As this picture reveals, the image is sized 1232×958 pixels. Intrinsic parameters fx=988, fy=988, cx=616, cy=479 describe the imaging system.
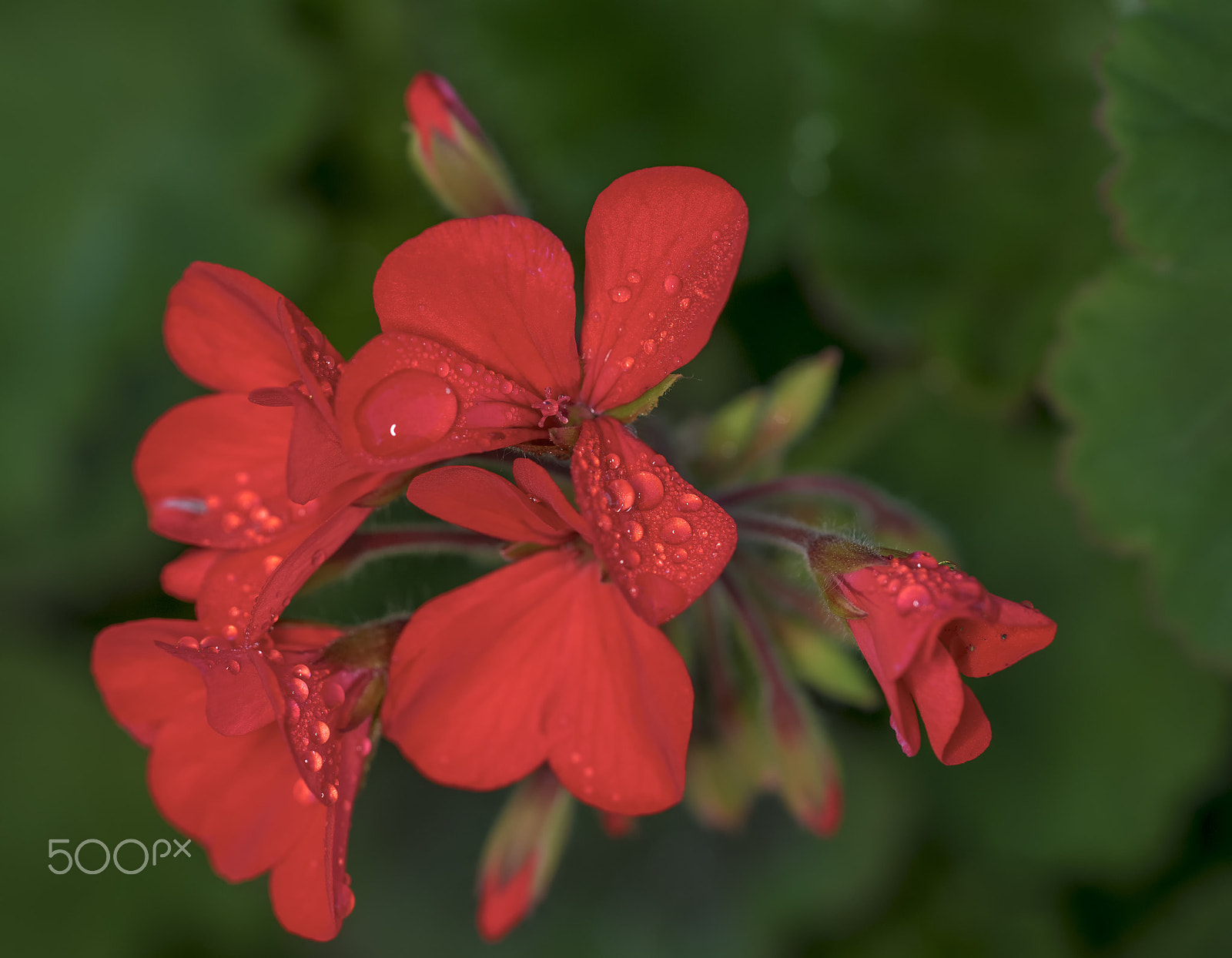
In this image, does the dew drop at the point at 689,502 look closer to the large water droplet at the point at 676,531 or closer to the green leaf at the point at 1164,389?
the large water droplet at the point at 676,531

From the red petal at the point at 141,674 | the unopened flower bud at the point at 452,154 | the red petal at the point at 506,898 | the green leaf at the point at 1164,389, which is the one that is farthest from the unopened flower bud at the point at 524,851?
the green leaf at the point at 1164,389

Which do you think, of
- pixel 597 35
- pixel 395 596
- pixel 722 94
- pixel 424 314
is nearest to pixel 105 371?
pixel 395 596

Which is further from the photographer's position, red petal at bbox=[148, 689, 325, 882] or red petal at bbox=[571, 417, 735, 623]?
red petal at bbox=[148, 689, 325, 882]

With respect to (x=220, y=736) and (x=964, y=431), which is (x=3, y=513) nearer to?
(x=220, y=736)

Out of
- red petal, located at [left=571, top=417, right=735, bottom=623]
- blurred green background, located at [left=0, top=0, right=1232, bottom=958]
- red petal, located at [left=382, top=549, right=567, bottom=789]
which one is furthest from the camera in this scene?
blurred green background, located at [left=0, top=0, right=1232, bottom=958]

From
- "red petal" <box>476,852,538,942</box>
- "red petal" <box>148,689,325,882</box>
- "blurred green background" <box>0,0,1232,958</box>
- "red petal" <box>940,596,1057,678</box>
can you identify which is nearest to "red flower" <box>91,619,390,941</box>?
"red petal" <box>148,689,325,882</box>

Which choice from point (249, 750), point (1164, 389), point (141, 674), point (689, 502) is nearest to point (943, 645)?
point (689, 502)

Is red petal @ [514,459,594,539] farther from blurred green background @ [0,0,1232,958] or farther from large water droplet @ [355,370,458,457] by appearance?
blurred green background @ [0,0,1232,958]
